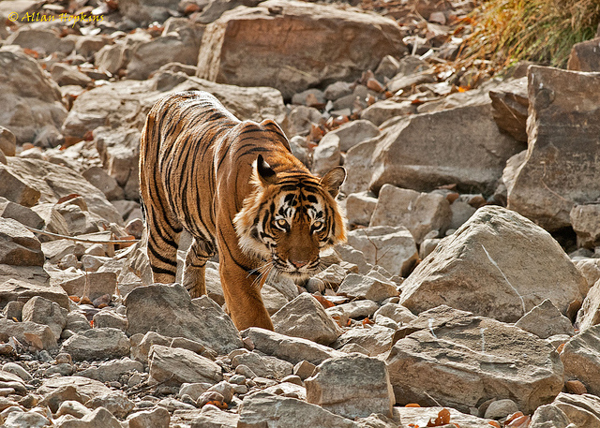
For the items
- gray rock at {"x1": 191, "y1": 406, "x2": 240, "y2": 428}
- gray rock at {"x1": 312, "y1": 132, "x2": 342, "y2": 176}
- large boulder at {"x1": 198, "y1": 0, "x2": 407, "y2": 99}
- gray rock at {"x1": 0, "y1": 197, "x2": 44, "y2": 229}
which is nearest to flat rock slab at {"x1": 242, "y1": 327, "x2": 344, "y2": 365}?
gray rock at {"x1": 191, "y1": 406, "x2": 240, "y2": 428}

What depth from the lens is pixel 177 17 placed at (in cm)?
1317

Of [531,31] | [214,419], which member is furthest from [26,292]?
[531,31]

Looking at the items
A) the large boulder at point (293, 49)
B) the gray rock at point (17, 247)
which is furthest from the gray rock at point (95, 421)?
the large boulder at point (293, 49)

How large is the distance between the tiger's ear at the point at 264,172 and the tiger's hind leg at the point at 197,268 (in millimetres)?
1184

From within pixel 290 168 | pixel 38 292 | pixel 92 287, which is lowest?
pixel 92 287

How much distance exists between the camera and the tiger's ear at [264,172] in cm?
399

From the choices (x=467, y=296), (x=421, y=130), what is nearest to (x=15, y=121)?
(x=421, y=130)

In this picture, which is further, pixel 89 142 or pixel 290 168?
pixel 89 142

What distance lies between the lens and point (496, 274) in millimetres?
4441

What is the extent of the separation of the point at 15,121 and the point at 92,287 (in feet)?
18.3

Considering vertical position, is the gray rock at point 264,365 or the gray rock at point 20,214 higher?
the gray rock at point 264,365

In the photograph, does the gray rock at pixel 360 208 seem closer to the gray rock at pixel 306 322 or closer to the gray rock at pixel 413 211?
the gray rock at pixel 413 211

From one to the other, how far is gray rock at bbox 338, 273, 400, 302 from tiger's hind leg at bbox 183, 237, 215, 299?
0.92 meters

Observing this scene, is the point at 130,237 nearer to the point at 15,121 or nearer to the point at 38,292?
the point at 38,292
